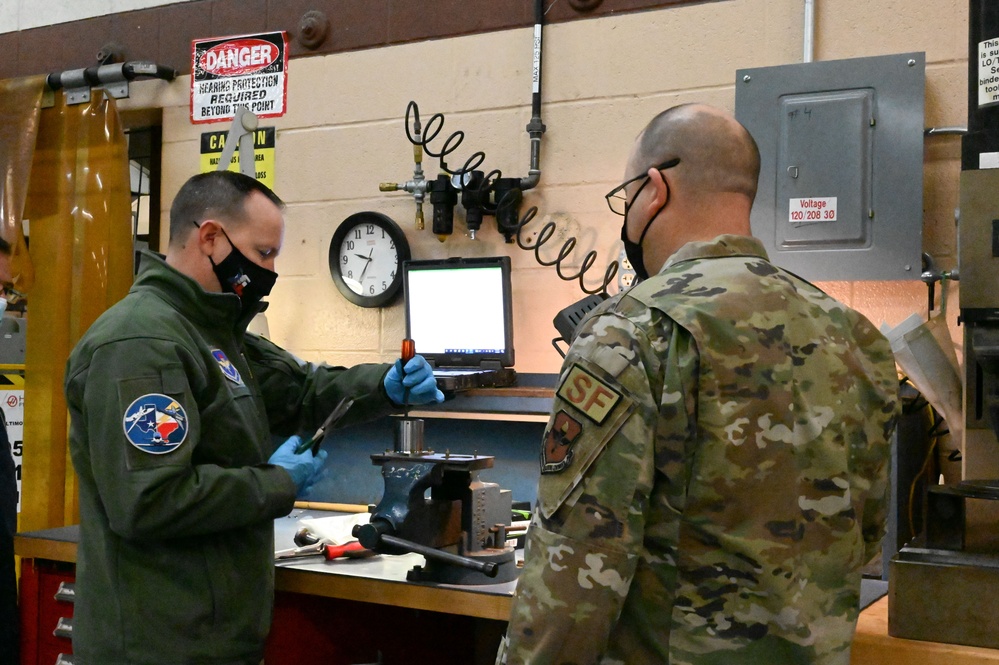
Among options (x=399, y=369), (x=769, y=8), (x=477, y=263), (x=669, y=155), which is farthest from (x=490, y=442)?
(x=669, y=155)

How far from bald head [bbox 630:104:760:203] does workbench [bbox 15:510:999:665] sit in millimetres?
746

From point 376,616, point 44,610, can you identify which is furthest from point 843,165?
point 44,610

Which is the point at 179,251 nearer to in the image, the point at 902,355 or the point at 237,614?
the point at 237,614

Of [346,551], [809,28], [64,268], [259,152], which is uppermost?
[809,28]

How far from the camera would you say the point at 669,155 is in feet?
4.53

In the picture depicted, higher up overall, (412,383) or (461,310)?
(461,310)

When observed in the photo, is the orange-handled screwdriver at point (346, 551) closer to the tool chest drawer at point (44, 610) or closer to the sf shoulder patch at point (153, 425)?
the sf shoulder patch at point (153, 425)

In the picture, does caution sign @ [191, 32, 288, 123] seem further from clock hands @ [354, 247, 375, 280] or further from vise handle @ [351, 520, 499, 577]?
vise handle @ [351, 520, 499, 577]

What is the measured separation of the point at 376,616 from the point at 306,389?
0.54m

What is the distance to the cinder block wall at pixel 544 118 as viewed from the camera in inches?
98.0

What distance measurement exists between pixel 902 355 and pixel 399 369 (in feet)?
3.54

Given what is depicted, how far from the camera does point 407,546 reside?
1.90 m

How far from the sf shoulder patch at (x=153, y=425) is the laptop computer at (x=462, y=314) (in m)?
1.20

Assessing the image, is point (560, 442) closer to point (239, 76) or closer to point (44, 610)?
point (44, 610)
